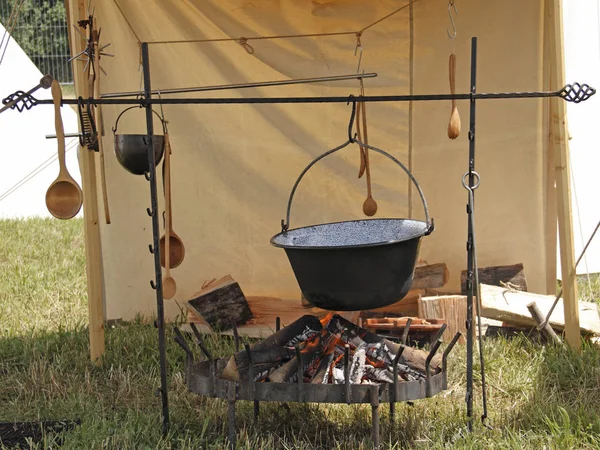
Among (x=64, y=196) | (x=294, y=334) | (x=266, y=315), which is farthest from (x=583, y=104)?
(x=64, y=196)

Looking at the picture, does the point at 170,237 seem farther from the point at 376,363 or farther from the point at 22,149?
the point at 22,149

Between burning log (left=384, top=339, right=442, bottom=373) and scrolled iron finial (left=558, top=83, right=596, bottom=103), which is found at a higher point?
scrolled iron finial (left=558, top=83, right=596, bottom=103)

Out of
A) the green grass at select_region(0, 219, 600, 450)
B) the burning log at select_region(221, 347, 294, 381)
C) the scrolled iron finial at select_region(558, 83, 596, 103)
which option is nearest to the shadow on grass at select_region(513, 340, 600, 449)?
the green grass at select_region(0, 219, 600, 450)

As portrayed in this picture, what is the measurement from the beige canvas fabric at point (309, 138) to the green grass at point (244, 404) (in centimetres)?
83

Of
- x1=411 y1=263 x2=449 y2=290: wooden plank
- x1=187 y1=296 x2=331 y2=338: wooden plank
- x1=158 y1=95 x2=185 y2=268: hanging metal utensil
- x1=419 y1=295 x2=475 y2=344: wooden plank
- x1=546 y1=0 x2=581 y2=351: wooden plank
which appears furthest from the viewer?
x1=411 y1=263 x2=449 y2=290: wooden plank

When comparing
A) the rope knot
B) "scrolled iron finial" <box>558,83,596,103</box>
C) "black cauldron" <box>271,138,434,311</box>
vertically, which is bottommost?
"black cauldron" <box>271,138,434,311</box>

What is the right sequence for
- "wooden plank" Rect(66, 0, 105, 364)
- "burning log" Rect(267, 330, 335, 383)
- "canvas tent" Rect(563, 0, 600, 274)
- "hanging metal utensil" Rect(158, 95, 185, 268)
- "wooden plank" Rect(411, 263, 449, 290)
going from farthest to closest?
"canvas tent" Rect(563, 0, 600, 274), "wooden plank" Rect(411, 263, 449, 290), "wooden plank" Rect(66, 0, 105, 364), "hanging metal utensil" Rect(158, 95, 185, 268), "burning log" Rect(267, 330, 335, 383)

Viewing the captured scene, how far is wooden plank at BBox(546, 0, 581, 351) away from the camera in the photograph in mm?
4477

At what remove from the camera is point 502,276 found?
5.49m

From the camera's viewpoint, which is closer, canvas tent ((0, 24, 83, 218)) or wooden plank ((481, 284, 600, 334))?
wooden plank ((481, 284, 600, 334))

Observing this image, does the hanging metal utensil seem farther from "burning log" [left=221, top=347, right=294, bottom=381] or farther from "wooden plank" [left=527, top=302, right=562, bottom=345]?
"wooden plank" [left=527, top=302, right=562, bottom=345]

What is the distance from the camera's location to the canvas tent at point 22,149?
9.80m

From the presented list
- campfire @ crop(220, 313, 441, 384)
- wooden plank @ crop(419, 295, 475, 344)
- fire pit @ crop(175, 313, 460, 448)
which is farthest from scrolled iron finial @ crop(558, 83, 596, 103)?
wooden plank @ crop(419, 295, 475, 344)

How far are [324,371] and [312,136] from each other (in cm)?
261
